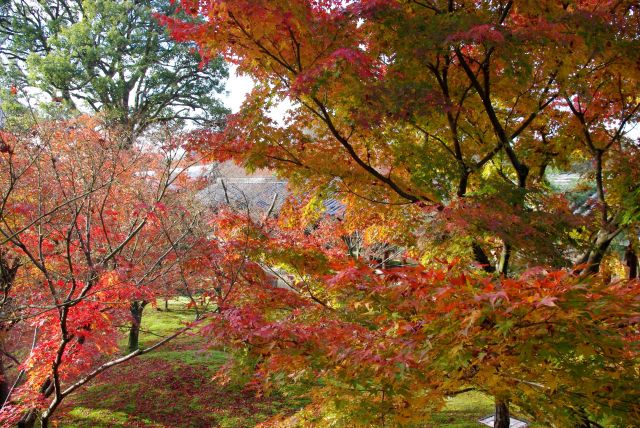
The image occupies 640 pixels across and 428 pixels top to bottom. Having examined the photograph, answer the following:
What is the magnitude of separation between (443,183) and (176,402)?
6.84 metres

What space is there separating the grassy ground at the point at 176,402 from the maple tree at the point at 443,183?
3847mm

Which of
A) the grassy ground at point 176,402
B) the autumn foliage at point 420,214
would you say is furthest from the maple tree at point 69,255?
the grassy ground at point 176,402

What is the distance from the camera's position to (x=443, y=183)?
430cm

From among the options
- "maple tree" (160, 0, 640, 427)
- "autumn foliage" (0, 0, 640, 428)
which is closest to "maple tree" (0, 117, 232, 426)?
"autumn foliage" (0, 0, 640, 428)

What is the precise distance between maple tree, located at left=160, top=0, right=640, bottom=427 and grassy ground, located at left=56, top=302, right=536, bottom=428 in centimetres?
385

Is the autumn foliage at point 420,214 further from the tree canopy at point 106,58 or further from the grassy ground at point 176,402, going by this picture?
the tree canopy at point 106,58

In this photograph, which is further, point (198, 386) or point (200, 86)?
point (200, 86)

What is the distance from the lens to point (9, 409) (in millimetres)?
5605

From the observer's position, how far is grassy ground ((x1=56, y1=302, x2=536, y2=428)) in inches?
298

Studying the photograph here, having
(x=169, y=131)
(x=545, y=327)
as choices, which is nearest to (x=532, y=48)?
(x=545, y=327)

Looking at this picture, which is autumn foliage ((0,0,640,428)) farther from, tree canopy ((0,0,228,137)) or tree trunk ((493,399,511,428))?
tree canopy ((0,0,228,137))

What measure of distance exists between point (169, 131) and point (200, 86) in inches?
588

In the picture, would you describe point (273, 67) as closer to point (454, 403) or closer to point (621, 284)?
point (621, 284)

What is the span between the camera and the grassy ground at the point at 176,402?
7.56 meters
